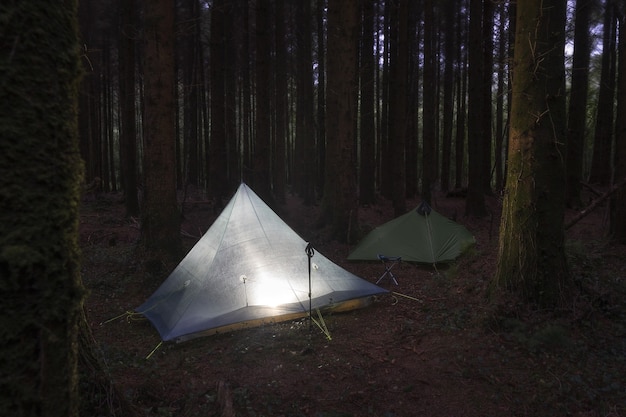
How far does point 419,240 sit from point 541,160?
4710mm

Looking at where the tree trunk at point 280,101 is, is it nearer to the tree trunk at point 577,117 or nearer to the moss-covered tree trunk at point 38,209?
the tree trunk at point 577,117

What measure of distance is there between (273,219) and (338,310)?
185cm

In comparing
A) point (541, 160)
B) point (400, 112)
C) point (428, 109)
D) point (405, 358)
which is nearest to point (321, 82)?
point (428, 109)

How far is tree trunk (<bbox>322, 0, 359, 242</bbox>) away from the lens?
1055cm

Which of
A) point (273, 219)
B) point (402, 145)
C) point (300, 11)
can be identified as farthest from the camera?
point (300, 11)

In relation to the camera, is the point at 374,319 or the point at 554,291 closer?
the point at 554,291

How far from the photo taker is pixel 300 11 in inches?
737

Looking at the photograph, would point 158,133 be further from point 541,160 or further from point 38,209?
point 38,209

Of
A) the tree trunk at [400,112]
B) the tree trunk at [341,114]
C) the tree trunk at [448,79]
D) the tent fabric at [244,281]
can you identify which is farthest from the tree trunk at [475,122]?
the tent fabric at [244,281]

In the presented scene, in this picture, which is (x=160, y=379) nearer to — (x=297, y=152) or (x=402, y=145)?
(x=402, y=145)

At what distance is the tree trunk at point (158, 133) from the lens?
7.57m

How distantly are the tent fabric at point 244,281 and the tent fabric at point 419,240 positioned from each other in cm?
305

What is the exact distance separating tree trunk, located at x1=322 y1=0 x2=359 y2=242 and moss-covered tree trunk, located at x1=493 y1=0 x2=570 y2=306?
571 centimetres

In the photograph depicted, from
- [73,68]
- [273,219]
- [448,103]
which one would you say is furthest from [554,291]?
[448,103]
